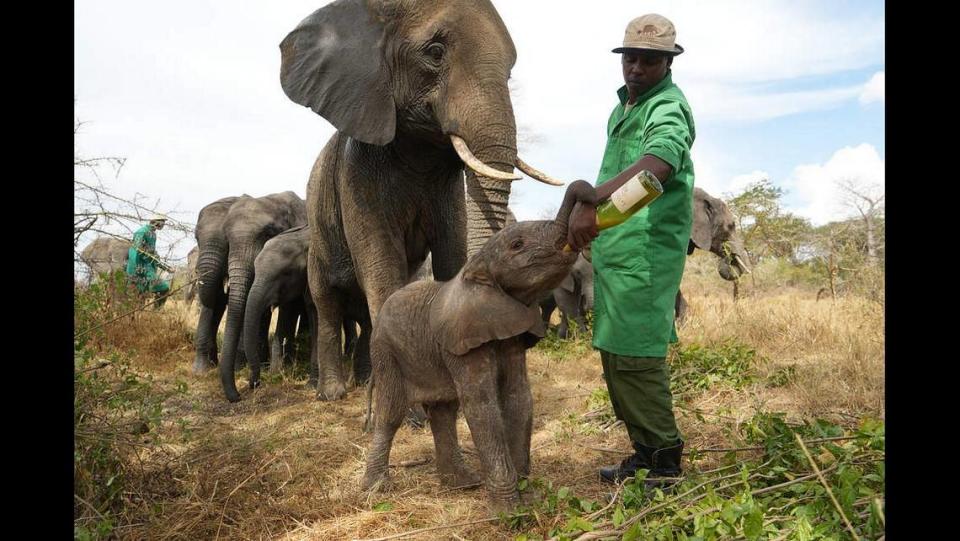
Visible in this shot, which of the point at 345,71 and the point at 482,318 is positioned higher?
the point at 345,71

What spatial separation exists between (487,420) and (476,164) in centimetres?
160

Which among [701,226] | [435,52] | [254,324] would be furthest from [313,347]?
[701,226]

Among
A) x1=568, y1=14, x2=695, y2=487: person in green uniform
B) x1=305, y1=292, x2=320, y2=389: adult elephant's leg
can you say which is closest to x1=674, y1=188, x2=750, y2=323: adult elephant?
x1=305, y1=292, x2=320, y2=389: adult elephant's leg

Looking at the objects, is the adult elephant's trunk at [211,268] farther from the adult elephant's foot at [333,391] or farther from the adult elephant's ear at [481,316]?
the adult elephant's ear at [481,316]

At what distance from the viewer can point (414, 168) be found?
5.25 m

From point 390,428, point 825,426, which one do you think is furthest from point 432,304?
point 825,426

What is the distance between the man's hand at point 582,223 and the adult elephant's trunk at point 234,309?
528cm

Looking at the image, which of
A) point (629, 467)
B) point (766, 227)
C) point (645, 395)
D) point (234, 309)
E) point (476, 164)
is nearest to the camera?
point (645, 395)

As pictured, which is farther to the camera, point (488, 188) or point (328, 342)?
point (328, 342)

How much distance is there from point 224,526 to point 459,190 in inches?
122

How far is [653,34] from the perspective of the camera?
3551mm

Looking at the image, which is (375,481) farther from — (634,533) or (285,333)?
(285,333)

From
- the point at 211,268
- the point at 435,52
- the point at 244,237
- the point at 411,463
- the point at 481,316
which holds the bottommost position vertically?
the point at 411,463

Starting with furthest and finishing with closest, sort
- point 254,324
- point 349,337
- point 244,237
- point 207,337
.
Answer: point 349,337 < point 207,337 < point 244,237 < point 254,324
